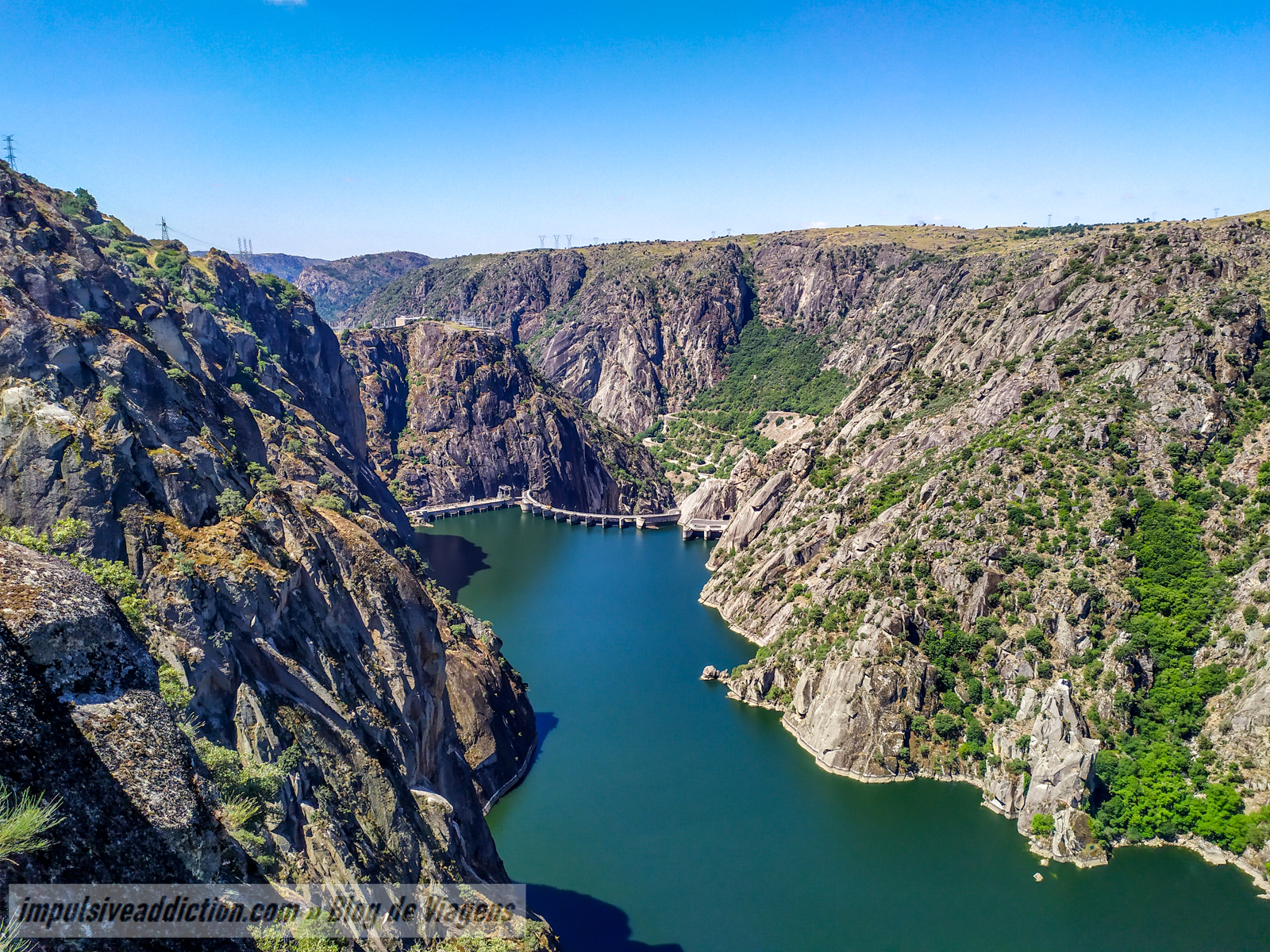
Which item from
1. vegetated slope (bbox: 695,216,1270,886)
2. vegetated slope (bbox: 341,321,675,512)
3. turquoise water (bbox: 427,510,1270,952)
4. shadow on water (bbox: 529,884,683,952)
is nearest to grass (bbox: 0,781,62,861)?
shadow on water (bbox: 529,884,683,952)

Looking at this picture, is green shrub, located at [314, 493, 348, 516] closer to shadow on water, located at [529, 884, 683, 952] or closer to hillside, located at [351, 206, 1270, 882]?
shadow on water, located at [529, 884, 683, 952]

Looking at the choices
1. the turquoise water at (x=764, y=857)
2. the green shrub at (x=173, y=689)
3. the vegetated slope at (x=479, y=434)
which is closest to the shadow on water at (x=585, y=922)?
the turquoise water at (x=764, y=857)

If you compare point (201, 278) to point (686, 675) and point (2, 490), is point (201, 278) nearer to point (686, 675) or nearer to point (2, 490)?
point (686, 675)

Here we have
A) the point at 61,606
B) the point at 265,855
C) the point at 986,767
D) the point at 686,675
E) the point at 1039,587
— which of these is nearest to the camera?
the point at 61,606

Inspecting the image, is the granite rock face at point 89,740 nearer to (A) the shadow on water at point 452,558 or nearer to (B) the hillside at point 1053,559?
(B) the hillside at point 1053,559

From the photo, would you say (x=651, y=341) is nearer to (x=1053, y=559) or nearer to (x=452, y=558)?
(x=452, y=558)

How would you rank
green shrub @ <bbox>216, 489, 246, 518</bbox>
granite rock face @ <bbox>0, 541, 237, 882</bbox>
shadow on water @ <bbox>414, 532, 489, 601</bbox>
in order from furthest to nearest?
shadow on water @ <bbox>414, 532, 489, 601</bbox>
green shrub @ <bbox>216, 489, 246, 518</bbox>
granite rock face @ <bbox>0, 541, 237, 882</bbox>

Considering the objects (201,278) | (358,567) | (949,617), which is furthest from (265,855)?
(201,278)
